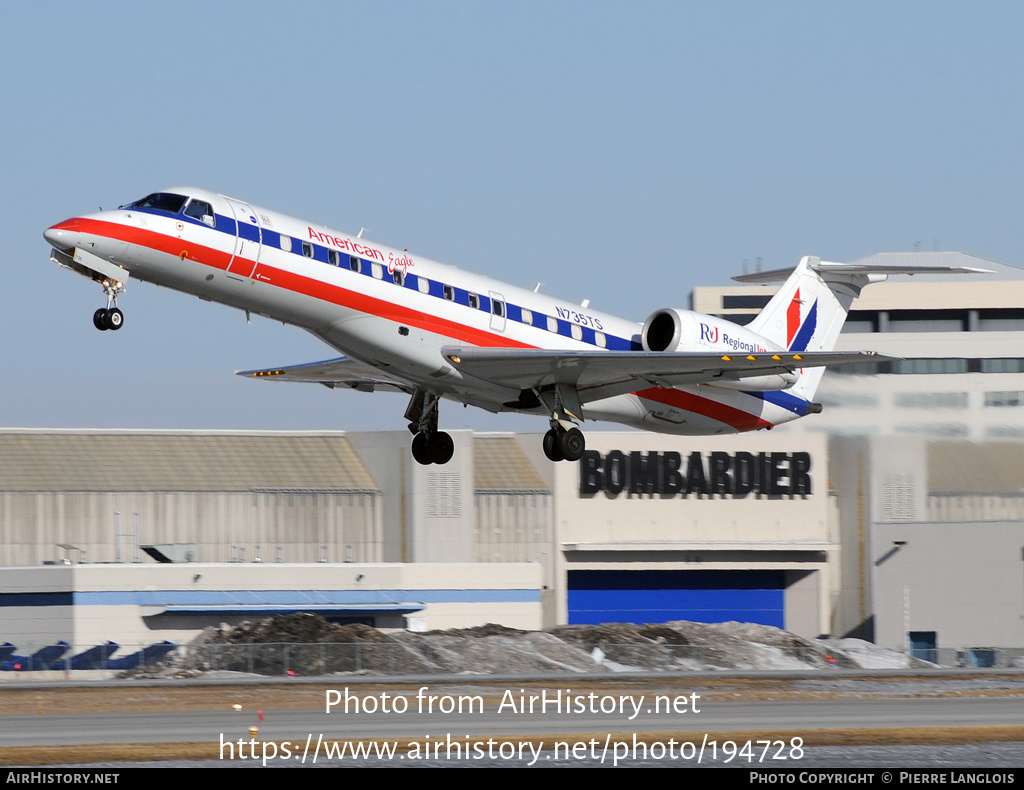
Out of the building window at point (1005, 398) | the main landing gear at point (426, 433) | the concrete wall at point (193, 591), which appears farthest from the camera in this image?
the building window at point (1005, 398)

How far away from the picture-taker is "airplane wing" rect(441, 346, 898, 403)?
23906 mm

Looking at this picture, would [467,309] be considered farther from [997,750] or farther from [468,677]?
[468,677]

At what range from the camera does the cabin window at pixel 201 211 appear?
2198cm

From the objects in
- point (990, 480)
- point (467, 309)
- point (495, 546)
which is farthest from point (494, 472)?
point (467, 309)

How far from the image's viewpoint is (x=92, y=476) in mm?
47500

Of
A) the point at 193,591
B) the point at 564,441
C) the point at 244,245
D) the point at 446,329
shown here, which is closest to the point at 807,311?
the point at 564,441

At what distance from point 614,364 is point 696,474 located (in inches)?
1146

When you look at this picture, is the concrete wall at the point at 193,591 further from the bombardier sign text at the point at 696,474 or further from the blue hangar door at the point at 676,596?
the bombardier sign text at the point at 696,474

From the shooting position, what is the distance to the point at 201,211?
2209 cm

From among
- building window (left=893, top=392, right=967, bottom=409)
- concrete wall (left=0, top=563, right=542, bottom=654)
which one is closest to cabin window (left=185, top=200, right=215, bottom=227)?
concrete wall (left=0, top=563, right=542, bottom=654)

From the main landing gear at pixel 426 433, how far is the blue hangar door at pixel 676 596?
86.4 ft

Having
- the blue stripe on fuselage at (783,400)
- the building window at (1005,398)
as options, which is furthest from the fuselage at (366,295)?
the building window at (1005,398)

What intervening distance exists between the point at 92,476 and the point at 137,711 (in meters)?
20.6

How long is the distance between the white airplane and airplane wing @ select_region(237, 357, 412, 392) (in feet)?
0.14
